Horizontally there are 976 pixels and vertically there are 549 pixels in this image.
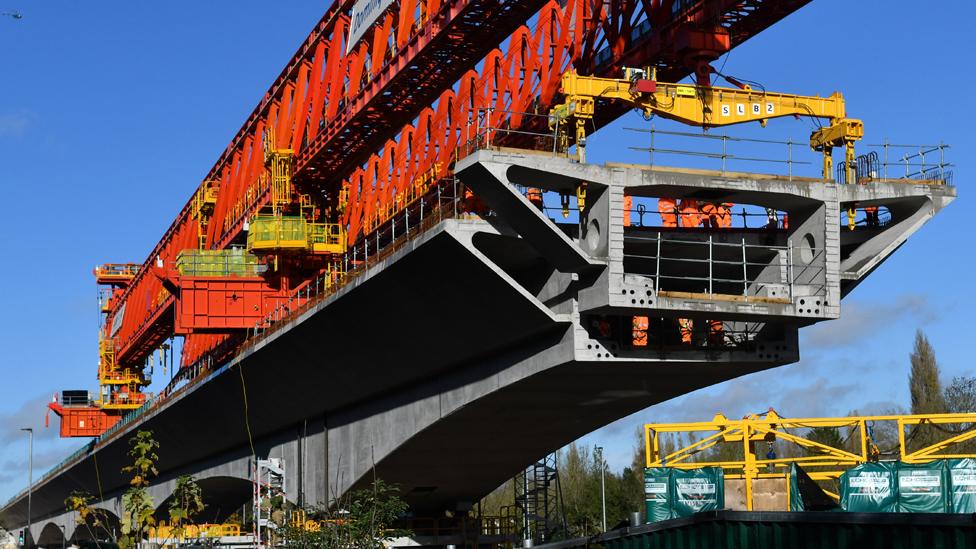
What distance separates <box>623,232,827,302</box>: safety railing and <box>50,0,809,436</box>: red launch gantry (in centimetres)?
444

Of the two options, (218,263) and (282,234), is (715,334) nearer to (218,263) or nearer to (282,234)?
(282,234)

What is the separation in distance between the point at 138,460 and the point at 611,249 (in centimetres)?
1406

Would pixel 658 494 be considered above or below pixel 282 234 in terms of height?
below

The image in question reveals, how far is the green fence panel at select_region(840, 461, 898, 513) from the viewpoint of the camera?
93.7 ft

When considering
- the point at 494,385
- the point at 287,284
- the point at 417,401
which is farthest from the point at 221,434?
the point at 494,385

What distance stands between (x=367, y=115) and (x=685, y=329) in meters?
17.8

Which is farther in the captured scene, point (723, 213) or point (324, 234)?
point (324, 234)

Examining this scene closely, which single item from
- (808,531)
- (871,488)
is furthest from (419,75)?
(808,531)

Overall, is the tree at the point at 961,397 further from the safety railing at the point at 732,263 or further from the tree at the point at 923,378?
the safety railing at the point at 732,263

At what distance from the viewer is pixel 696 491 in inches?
1232

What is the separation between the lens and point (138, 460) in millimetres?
23984

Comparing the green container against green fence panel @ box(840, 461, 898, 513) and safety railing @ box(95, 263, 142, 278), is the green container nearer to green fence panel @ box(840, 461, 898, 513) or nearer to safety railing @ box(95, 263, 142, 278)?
green fence panel @ box(840, 461, 898, 513)

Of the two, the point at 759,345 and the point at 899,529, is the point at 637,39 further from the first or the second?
the point at 899,529

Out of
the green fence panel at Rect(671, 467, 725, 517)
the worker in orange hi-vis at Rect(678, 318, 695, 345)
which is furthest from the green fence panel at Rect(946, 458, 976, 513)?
the worker in orange hi-vis at Rect(678, 318, 695, 345)
